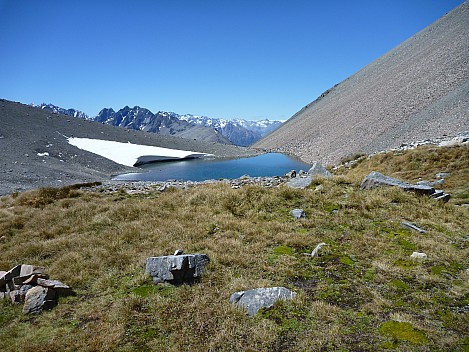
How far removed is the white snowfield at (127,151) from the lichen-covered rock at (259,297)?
2252 inches

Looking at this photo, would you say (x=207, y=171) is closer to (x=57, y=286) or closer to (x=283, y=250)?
(x=283, y=250)

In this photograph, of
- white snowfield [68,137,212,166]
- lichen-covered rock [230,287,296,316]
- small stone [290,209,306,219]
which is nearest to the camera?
lichen-covered rock [230,287,296,316]

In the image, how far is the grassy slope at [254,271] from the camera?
4461 mm

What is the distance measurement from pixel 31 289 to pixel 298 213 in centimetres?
797

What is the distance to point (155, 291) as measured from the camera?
234 inches

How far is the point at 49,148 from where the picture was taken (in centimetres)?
4956

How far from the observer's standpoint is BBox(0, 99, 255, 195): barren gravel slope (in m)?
34.1

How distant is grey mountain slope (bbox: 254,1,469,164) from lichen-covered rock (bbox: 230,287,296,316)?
36.5 metres

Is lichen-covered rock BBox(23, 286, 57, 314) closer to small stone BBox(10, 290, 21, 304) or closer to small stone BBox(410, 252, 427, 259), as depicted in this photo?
small stone BBox(10, 290, 21, 304)

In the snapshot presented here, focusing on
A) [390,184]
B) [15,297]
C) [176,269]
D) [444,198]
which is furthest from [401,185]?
[15,297]

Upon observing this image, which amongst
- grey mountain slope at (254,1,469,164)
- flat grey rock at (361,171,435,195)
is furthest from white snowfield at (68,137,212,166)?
flat grey rock at (361,171,435,195)

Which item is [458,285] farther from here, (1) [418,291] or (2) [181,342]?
(2) [181,342]

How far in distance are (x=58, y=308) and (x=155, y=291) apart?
1929 millimetres

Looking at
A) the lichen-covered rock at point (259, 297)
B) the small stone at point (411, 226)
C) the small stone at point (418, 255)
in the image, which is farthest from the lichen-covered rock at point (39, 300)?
the small stone at point (411, 226)
